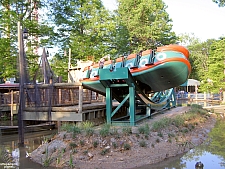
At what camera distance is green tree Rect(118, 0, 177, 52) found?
27.3 metres

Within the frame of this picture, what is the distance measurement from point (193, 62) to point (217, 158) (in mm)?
33789

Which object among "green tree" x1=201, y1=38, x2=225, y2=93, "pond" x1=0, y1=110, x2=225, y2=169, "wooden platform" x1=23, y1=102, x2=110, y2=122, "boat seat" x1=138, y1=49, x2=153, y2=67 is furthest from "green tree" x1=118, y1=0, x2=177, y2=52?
"pond" x1=0, y1=110, x2=225, y2=169

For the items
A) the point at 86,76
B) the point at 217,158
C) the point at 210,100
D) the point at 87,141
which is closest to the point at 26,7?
the point at 86,76

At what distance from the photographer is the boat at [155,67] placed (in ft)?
31.3

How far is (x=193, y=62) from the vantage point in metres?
39.9

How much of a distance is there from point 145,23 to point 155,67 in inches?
788

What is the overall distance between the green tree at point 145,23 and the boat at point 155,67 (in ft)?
52.7

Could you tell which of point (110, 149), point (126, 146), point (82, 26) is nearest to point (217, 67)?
point (82, 26)

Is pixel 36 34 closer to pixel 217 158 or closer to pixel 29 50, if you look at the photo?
pixel 29 50

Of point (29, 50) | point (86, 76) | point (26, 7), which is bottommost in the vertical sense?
point (86, 76)

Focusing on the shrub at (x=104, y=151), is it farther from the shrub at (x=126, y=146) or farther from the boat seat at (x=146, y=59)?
the boat seat at (x=146, y=59)

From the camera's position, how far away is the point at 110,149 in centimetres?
734

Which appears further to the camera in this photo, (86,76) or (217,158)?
(86,76)

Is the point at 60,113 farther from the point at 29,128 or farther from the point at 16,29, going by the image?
the point at 16,29
